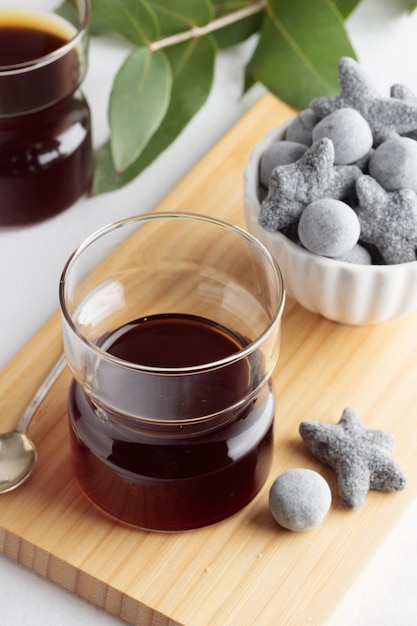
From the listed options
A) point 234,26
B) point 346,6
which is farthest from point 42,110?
point 346,6

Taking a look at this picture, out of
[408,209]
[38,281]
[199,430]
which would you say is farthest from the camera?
[38,281]

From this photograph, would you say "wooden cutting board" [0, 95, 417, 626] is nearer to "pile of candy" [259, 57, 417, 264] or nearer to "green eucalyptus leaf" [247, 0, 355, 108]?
"pile of candy" [259, 57, 417, 264]

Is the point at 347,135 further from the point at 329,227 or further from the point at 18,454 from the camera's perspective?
the point at 18,454

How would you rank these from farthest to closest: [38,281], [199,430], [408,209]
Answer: [38,281] < [408,209] < [199,430]

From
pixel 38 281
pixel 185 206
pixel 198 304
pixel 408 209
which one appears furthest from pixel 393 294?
pixel 38 281

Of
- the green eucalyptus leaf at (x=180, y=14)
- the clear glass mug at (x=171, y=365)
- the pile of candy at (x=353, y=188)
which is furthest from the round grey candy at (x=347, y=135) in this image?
the green eucalyptus leaf at (x=180, y=14)

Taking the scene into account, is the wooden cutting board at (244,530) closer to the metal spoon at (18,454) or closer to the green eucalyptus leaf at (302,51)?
the metal spoon at (18,454)

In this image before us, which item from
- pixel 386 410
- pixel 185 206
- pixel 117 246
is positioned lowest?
pixel 386 410

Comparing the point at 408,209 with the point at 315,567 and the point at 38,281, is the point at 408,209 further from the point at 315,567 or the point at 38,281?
the point at 38,281
